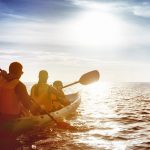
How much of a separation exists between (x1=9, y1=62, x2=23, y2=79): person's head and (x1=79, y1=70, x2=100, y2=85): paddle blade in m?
8.56

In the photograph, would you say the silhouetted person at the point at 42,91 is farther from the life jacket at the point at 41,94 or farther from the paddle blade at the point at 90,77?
the paddle blade at the point at 90,77

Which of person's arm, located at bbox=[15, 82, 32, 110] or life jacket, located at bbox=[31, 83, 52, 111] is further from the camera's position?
life jacket, located at bbox=[31, 83, 52, 111]

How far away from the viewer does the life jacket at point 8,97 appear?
1178 centimetres

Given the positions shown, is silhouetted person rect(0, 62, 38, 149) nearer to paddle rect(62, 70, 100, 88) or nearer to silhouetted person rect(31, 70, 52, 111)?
silhouetted person rect(31, 70, 52, 111)

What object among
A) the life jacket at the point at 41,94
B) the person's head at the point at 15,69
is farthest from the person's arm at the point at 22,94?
the life jacket at the point at 41,94

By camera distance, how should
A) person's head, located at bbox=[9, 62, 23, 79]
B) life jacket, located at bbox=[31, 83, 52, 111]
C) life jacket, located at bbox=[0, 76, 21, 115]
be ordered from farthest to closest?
life jacket, located at bbox=[31, 83, 52, 111] → life jacket, located at bbox=[0, 76, 21, 115] → person's head, located at bbox=[9, 62, 23, 79]

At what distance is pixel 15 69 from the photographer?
456 inches

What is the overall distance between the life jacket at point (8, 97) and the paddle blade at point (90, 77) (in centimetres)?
823

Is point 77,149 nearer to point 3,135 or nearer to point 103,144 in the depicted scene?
point 103,144

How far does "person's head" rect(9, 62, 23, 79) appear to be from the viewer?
11562 mm

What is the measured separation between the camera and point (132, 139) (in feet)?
48.1

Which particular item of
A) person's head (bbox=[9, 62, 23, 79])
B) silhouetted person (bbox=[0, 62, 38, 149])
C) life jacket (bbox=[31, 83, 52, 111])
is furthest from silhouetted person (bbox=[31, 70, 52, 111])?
person's head (bbox=[9, 62, 23, 79])

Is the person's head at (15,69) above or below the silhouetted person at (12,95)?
above

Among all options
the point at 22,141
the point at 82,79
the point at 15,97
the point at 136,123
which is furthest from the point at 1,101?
the point at 136,123
